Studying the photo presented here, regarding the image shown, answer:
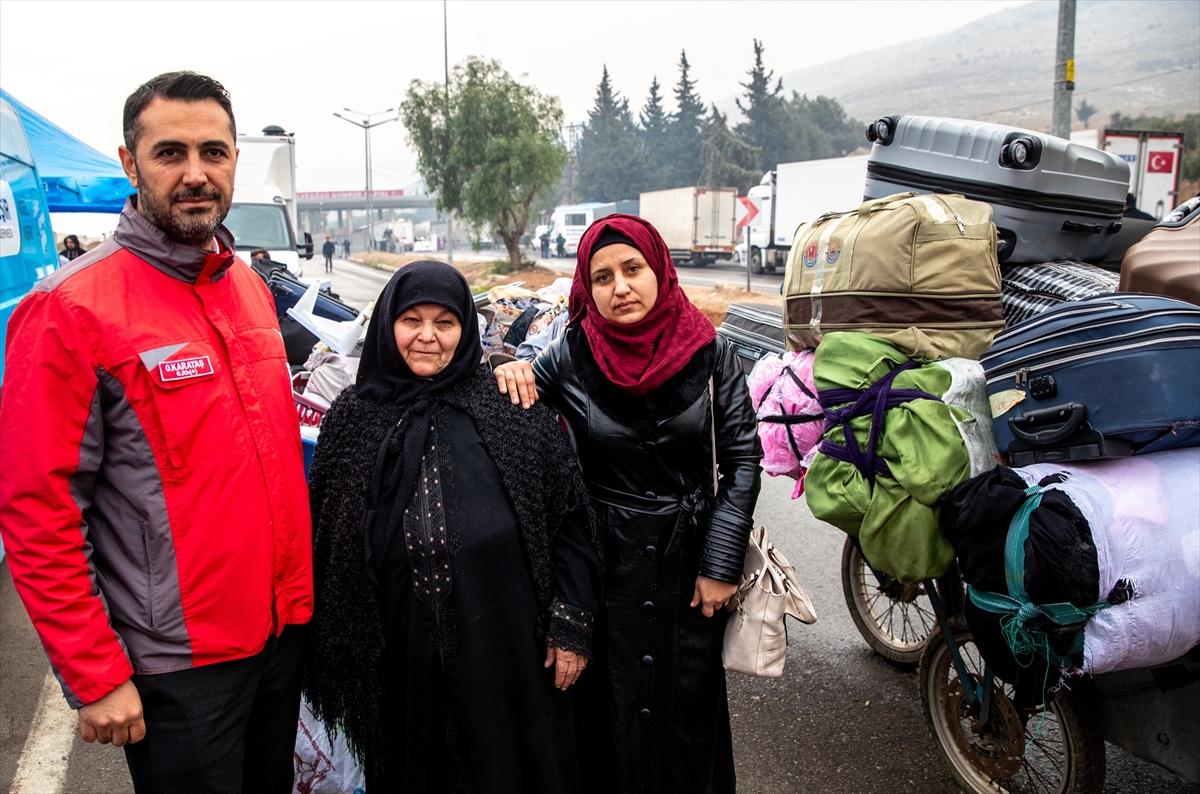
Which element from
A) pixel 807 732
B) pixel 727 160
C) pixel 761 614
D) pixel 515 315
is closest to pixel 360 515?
pixel 761 614

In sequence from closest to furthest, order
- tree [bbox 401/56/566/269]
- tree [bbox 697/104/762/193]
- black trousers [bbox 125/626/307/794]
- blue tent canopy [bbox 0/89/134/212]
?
1. black trousers [bbox 125/626/307/794]
2. blue tent canopy [bbox 0/89/134/212]
3. tree [bbox 401/56/566/269]
4. tree [bbox 697/104/762/193]

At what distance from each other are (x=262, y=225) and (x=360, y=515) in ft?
43.7

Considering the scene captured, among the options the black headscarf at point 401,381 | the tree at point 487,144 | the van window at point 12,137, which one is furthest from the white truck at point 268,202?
the tree at point 487,144

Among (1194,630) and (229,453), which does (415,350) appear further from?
(1194,630)

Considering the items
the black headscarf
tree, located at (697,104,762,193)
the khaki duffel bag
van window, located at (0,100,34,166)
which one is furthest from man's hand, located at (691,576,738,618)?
tree, located at (697,104,762,193)

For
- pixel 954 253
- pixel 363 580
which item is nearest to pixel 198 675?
pixel 363 580

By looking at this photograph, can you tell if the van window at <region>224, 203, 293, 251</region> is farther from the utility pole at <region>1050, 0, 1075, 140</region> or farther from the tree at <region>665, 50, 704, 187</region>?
the tree at <region>665, 50, 704, 187</region>

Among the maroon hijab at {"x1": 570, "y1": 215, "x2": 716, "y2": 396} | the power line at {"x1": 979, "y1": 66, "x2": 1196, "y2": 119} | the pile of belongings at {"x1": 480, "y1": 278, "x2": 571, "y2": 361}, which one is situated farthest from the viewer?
the power line at {"x1": 979, "y1": 66, "x2": 1196, "y2": 119}

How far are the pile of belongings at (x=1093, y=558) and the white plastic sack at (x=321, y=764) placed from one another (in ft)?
7.23

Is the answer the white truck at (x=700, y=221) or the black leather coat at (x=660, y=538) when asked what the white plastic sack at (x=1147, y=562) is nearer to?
the black leather coat at (x=660, y=538)

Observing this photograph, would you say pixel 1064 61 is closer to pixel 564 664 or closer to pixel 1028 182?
pixel 1028 182

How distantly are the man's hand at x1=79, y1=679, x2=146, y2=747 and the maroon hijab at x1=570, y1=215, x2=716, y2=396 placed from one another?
1.42 meters

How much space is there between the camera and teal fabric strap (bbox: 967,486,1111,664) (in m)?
2.06

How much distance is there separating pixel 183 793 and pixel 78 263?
4.12ft
